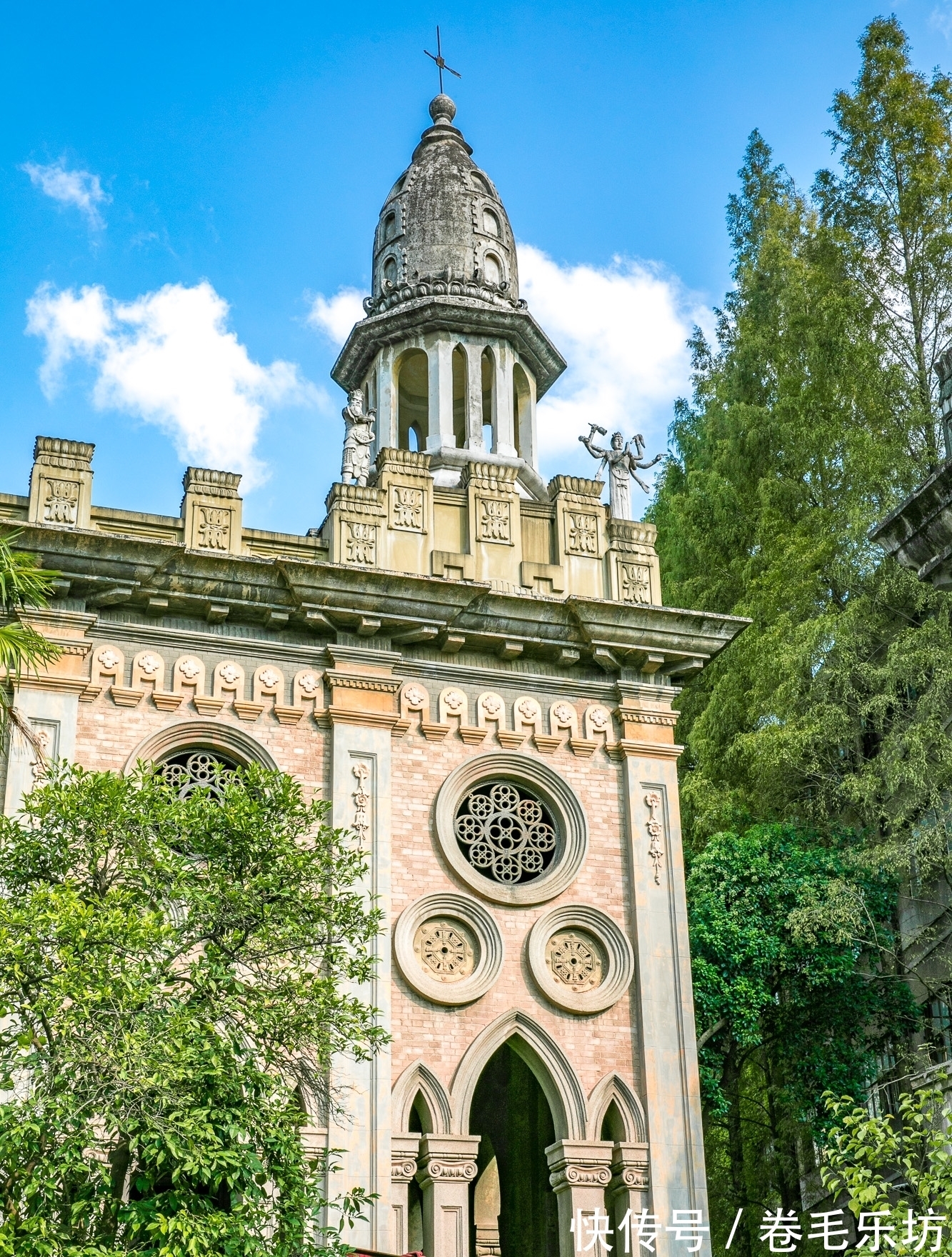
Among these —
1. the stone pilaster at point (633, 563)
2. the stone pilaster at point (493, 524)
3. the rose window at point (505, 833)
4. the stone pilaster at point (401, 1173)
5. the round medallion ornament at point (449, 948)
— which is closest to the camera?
the stone pilaster at point (401, 1173)

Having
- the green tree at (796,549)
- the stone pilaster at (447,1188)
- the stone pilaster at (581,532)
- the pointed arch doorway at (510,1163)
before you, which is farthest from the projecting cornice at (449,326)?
the stone pilaster at (447,1188)

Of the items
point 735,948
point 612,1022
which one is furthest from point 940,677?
point 612,1022

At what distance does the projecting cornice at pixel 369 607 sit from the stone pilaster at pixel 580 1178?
19.3 ft

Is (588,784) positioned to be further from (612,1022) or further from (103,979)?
(103,979)

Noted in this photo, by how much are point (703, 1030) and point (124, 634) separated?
9.33 meters

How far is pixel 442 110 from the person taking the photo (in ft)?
91.4

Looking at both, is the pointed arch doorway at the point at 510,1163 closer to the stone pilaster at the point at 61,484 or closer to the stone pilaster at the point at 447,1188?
the stone pilaster at the point at 447,1188

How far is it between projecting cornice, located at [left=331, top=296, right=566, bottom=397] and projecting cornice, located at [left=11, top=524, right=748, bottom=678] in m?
5.83

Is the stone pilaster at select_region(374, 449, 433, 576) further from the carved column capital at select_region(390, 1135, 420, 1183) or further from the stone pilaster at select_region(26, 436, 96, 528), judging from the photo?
the carved column capital at select_region(390, 1135, 420, 1183)

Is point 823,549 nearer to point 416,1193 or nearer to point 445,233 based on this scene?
point 445,233

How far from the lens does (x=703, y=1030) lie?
22.0m

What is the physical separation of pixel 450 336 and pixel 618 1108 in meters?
11.5

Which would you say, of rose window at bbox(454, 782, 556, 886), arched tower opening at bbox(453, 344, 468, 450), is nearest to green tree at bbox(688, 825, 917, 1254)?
rose window at bbox(454, 782, 556, 886)

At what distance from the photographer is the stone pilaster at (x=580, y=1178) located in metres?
18.3
